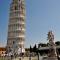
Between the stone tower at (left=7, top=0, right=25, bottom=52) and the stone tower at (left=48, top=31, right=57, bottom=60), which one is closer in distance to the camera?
the stone tower at (left=48, top=31, right=57, bottom=60)

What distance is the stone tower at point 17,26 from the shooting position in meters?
55.7

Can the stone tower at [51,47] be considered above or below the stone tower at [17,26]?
below

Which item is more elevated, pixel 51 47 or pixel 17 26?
pixel 17 26

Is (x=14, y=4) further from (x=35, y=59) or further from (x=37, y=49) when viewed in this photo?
(x=35, y=59)

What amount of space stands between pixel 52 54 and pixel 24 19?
3466 centimetres

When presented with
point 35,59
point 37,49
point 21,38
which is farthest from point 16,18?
point 35,59

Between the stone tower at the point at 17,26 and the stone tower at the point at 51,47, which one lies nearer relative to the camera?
the stone tower at the point at 51,47

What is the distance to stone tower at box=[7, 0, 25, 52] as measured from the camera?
5573 cm

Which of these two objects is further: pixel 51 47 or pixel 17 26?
pixel 17 26

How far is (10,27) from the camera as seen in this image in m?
57.5

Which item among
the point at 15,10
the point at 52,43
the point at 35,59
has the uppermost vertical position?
the point at 15,10

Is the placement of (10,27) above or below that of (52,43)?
above

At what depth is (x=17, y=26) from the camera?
57.1 metres

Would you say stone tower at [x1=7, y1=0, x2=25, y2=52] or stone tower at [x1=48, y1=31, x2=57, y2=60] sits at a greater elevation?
stone tower at [x1=7, y1=0, x2=25, y2=52]
